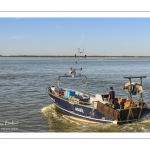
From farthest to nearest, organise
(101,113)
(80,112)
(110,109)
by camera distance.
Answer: (80,112), (101,113), (110,109)

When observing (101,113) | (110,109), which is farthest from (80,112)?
(110,109)

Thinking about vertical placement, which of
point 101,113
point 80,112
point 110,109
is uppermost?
point 110,109

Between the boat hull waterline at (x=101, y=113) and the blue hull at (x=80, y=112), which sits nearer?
the boat hull waterline at (x=101, y=113)

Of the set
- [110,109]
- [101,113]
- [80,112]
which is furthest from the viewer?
[80,112]

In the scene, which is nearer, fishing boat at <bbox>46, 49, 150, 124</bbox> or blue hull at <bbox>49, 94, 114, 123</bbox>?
fishing boat at <bbox>46, 49, 150, 124</bbox>

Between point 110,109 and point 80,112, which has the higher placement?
point 110,109

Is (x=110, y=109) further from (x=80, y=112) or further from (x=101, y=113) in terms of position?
(x=80, y=112)

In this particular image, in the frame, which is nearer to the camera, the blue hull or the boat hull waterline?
the boat hull waterline

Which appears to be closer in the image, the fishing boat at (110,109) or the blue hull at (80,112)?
the fishing boat at (110,109)

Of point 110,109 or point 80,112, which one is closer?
point 110,109
